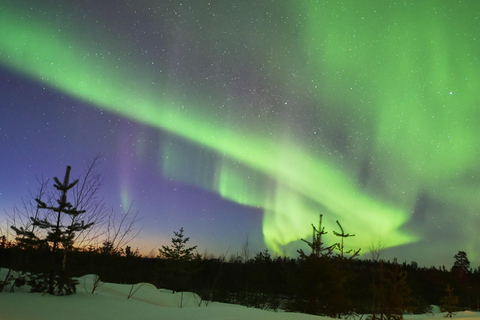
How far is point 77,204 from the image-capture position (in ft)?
38.9

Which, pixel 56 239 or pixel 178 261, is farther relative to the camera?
pixel 178 261

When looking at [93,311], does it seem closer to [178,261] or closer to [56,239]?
[56,239]

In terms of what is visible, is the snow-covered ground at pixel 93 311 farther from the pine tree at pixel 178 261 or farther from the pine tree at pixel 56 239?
the pine tree at pixel 178 261

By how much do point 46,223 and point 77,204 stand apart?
1.09m

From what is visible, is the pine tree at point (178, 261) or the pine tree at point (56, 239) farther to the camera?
the pine tree at point (178, 261)

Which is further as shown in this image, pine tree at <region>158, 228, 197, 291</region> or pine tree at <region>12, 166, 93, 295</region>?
pine tree at <region>158, 228, 197, 291</region>

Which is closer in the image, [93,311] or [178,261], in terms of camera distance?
[93,311]

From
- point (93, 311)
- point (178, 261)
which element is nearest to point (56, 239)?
point (93, 311)

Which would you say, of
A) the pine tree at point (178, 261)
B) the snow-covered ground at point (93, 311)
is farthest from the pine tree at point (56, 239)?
the pine tree at point (178, 261)

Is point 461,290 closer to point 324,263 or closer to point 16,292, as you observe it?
point 324,263

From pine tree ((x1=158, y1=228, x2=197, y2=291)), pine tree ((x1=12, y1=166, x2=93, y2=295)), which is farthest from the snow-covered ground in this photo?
pine tree ((x1=158, y1=228, x2=197, y2=291))

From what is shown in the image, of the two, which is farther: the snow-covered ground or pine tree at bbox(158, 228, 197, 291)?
pine tree at bbox(158, 228, 197, 291)

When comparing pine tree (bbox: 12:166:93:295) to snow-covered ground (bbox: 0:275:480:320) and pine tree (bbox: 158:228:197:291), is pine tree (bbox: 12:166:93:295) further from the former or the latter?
pine tree (bbox: 158:228:197:291)

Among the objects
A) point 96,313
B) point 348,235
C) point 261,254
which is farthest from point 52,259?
point 261,254
